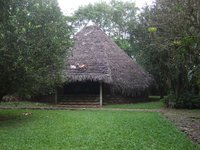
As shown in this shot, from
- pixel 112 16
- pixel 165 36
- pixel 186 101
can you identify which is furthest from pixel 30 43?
pixel 112 16

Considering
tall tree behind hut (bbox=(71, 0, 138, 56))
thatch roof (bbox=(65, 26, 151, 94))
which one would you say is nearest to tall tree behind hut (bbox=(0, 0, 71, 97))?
thatch roof (bbox=(65, 26, 151, 94))

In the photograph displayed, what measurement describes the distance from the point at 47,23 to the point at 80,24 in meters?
26.8

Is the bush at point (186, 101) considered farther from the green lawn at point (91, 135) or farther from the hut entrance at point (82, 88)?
the green lawn at point (91, 135)

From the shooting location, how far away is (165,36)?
14375 millimetres

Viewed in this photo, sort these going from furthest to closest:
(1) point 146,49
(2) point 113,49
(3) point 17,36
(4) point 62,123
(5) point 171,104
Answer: (2) point 113,49 → (1) point 146,49 → (5) point 171,104 → (4) point 62,123 → (3) point 17,36

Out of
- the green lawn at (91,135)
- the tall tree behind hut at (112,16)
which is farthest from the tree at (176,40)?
the tall tree behind hut at (112,16)

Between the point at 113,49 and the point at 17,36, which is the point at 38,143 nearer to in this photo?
the point at 17,36

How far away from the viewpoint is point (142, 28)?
23.2m

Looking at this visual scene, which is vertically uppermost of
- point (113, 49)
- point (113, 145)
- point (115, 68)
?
point (113, 49)

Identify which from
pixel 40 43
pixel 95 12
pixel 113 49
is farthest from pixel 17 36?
pixel 95 12

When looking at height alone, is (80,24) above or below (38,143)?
above

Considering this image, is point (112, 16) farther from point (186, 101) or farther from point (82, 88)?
point (186, 101)

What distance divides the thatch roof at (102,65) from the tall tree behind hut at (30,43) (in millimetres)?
6673

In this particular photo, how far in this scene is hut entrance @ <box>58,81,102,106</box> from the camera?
2128 cm
